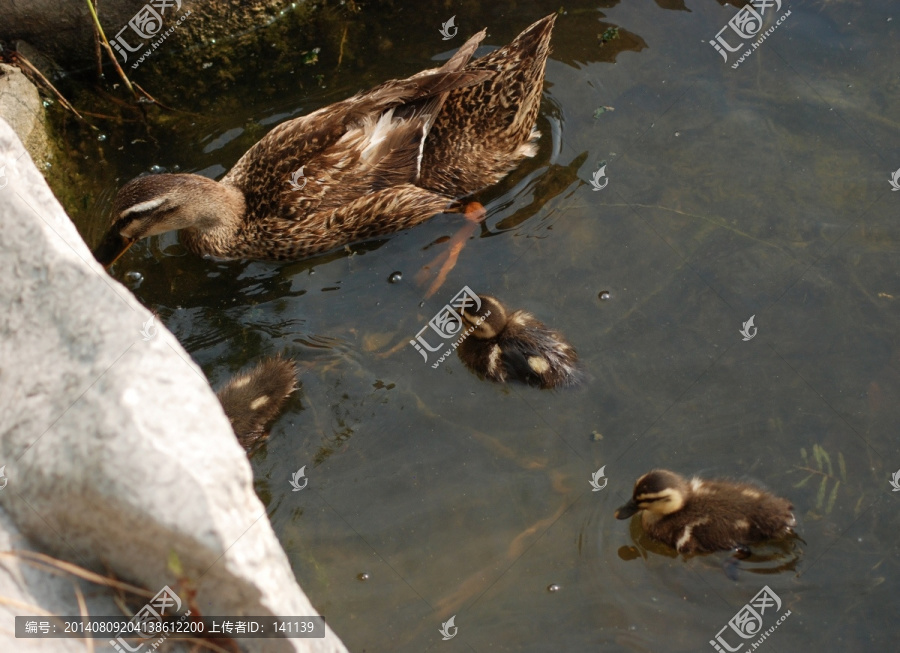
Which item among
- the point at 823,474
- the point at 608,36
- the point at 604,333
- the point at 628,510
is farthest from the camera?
the point at 608,36

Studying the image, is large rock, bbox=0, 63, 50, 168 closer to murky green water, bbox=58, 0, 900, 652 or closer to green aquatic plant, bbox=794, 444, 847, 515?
murky green water, bbox=58, 0, 900, 652

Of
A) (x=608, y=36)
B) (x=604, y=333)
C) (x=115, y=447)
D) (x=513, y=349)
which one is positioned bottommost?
(x=604, y=333)

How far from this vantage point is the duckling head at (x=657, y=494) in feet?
11.2

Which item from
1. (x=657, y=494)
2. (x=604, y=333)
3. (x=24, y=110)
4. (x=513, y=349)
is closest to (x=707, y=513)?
(x=657, y=494)

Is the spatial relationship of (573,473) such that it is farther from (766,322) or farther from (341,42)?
(341,42)

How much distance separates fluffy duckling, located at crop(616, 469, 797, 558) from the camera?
3410 millimetres

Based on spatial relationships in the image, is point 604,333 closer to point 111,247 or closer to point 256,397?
point 256,397

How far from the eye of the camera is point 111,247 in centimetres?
418

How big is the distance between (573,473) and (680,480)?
1.57ft

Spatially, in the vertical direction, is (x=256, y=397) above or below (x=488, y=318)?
above

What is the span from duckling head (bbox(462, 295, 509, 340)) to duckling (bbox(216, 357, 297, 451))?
3.08 ft

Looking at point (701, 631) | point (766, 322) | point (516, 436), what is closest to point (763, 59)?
point (766, 322)

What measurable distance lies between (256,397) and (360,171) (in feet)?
4.43

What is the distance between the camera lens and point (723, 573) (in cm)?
348
